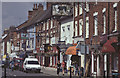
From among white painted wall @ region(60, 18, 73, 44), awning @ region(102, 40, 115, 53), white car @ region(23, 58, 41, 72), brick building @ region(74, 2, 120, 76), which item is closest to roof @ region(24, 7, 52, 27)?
white painted wall @ region(60, 18, 73, 44)

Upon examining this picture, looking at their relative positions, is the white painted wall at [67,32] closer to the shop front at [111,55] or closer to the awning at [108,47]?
the shop front at [111,55]

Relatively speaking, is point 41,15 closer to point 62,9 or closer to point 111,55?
point 62,9

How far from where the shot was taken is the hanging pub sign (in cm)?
5094

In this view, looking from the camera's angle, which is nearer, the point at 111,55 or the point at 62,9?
the point at 111,55

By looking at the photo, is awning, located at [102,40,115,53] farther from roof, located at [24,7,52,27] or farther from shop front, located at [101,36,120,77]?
roof, located at [24,7,52,27]

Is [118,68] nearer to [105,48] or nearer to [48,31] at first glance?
[105,48]

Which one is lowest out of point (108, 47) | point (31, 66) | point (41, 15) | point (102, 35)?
point (31, 66)

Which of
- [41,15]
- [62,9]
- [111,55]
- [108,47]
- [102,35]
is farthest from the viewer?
[41,15]

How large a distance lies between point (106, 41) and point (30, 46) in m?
48.0

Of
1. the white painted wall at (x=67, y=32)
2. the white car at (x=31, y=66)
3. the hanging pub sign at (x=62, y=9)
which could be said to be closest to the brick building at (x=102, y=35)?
the white painted wall at (x=67, y=32)

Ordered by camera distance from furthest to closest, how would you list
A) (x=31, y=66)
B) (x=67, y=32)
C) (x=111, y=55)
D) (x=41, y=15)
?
(x=41, y=15) → (x=67, y=32) → (x=31, y=66) → (x=111, y=55)

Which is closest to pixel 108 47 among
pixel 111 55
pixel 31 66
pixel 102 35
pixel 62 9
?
pixel 111 55

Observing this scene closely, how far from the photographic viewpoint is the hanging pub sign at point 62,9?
50.9 metres

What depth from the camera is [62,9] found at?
51906 millimetres
